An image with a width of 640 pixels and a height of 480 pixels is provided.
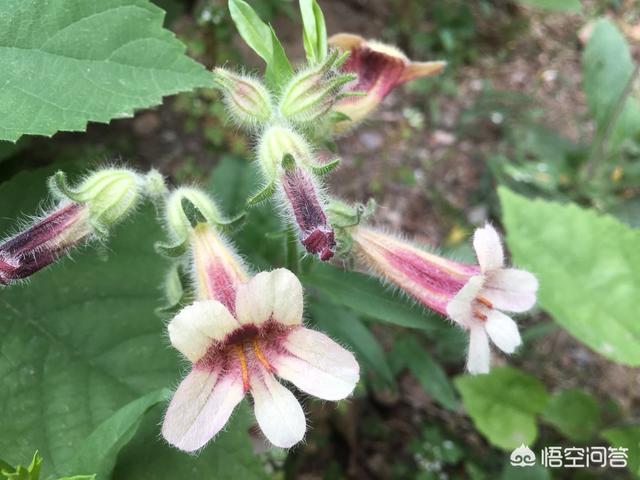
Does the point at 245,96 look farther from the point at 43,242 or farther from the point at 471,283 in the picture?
the point at 471,283

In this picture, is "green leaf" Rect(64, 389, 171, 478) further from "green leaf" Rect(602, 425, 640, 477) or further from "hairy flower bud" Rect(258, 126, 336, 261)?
"green leaf" Rect(602, 425, 640, 477)

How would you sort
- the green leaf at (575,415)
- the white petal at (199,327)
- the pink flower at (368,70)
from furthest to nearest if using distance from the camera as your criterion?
the green leaf at (575,415) < the pink flower at (368,70) < the white petal at (199,327)

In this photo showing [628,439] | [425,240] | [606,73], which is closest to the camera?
[628,439]

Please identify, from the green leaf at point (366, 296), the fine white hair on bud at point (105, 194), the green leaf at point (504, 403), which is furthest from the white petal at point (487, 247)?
the green leaf at point (504, 403)

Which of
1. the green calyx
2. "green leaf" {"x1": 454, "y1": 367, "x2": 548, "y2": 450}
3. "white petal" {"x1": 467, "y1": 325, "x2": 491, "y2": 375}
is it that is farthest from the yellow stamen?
"green leaf" {"x1": 454, "y1": 367, "x2": 548, "y2": 450}

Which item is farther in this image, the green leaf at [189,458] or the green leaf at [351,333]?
the green leaf at [351,333]

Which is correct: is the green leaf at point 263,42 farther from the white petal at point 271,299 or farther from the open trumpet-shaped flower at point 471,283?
the white petal at point 271,299

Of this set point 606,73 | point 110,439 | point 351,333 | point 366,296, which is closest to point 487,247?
point 366,296
